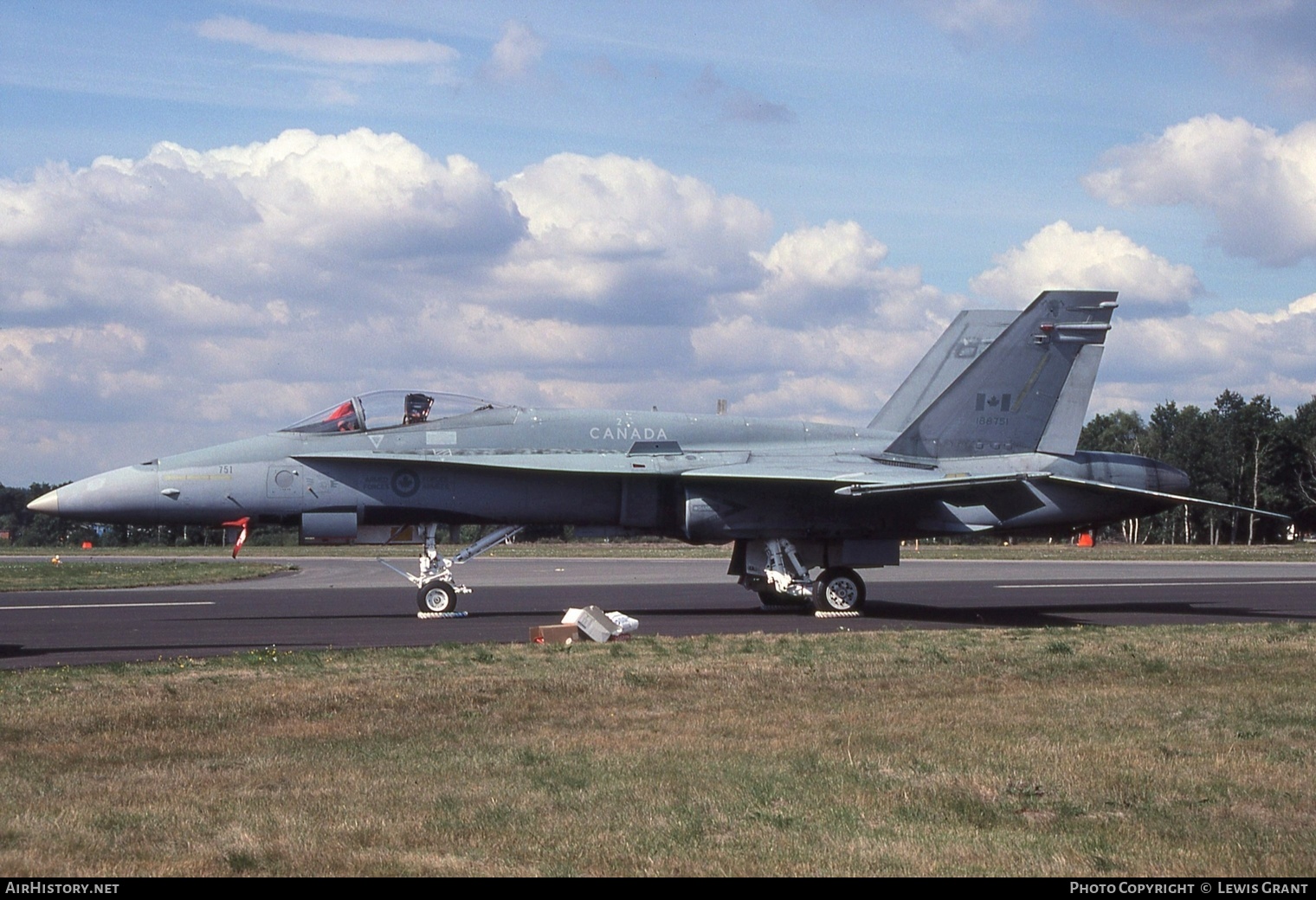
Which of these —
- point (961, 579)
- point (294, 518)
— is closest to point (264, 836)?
point (294, 518)

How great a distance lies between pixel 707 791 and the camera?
6434 millimetres

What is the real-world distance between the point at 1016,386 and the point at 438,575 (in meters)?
8.89

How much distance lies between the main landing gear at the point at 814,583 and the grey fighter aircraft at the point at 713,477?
0.03 m

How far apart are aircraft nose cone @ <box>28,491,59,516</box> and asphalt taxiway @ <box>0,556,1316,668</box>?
150 centimetres

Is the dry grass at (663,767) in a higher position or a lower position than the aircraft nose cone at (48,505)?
lower

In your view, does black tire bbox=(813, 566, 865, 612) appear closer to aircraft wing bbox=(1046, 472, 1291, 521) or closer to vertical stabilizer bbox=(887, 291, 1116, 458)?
vertical stabilizer bbox=(887, 291, 1116, 458)

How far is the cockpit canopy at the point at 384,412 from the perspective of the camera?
1734 centimetres

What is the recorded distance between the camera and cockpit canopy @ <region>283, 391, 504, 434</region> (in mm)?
17344

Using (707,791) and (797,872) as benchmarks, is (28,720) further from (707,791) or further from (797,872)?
(797,872)

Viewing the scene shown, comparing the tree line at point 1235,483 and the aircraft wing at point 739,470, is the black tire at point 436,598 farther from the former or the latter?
the tree line at point 1235,483

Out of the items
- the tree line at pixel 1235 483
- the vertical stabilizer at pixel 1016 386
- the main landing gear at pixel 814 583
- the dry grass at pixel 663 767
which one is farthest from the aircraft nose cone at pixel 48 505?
the tree line at pixel 1235 483

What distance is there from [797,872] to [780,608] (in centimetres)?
1453

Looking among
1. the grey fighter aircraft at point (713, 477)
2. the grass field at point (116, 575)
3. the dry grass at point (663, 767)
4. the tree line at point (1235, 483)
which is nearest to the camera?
the dry grass at point (663, 767)

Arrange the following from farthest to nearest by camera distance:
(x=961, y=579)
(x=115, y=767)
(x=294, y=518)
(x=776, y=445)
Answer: (x=961, y=579)
(x=776, y=445)
(x=294, y=518)
(x=115, y=767)
